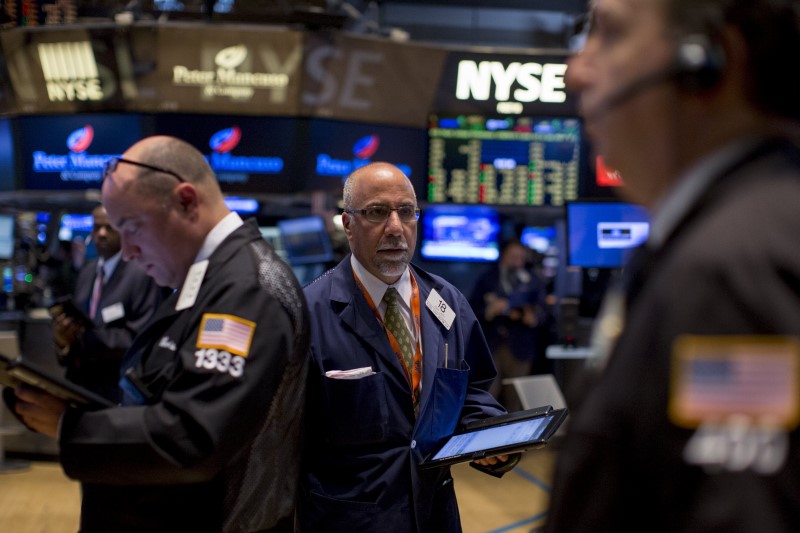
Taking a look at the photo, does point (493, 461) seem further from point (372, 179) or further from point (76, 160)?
point (76, 160)

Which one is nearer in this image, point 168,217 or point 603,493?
point 603,493

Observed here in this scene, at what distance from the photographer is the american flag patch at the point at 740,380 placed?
66 centimetres

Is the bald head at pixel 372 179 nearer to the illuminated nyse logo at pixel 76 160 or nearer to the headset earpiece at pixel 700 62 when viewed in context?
the headset earpiece at pixel 700 62

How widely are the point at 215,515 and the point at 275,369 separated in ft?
1.06

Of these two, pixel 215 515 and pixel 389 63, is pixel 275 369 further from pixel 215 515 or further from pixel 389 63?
pixel 389 63

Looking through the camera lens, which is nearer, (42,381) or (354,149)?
(42,381)

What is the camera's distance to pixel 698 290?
68 centimetres

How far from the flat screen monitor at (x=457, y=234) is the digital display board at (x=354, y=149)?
825mm

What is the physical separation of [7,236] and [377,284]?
5768 mm

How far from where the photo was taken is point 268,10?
816 centimetres

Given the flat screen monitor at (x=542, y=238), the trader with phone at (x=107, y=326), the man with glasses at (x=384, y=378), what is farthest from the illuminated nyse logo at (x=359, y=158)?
the man with glasses at (x=384, y=378)

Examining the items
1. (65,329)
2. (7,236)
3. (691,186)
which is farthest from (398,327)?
(7,236)

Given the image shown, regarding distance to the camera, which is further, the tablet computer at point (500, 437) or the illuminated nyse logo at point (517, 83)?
Answer: the illuminated nyse logo at point (517, 83)

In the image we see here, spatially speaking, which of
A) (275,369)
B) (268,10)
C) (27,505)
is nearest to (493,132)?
(268,10)
